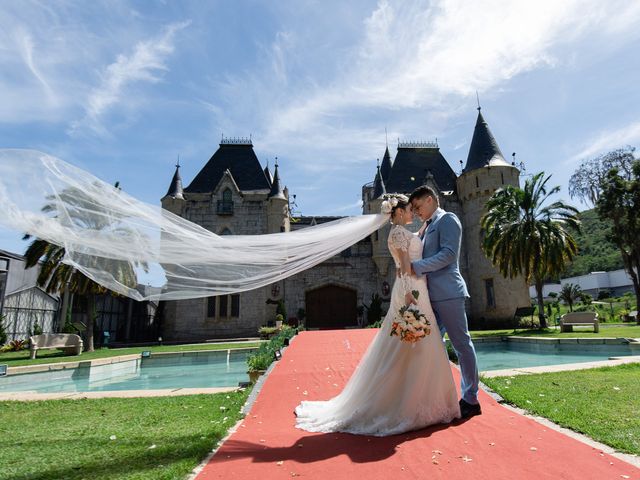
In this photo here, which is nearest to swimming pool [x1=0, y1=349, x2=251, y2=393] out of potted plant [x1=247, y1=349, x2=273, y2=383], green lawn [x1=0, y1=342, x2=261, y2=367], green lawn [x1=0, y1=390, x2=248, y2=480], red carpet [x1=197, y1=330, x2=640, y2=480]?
green lawn [x1=0, y1=342, x2=261, y2=367]

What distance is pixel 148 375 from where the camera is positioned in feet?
45.0

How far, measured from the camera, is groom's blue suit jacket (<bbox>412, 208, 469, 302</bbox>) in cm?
461

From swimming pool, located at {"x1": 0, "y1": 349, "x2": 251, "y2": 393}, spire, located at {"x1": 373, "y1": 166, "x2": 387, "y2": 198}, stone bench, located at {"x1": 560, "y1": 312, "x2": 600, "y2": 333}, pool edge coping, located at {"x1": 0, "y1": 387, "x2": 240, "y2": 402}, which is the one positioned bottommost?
swimming pool, located at {"x1": 0, "y1": 349, "x2": 251, "y2": 393}

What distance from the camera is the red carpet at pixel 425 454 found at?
10.00ft

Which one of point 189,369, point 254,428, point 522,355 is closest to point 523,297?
point 522,355

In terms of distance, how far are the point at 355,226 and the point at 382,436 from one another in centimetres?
292

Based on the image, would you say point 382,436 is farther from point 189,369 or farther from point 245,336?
point 245,336

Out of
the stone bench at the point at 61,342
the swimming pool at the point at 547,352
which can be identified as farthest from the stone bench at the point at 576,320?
the stone bench at the point at 61,342

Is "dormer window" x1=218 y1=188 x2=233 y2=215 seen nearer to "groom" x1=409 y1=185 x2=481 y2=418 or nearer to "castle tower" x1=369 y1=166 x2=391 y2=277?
"castle tower" x1=369 y1=166 x2=391 y2=277

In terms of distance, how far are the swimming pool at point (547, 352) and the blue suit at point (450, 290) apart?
25.8 feet

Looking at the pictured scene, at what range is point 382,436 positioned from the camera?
13.1 feet

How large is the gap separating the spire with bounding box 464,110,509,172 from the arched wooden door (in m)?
13.0

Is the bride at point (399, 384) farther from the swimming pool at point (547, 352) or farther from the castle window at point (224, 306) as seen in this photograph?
the castle window at point (224, 306)

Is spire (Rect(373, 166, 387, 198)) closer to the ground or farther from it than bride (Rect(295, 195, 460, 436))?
farther from it
